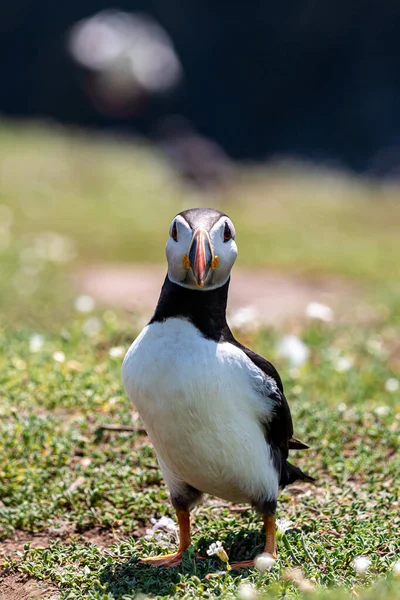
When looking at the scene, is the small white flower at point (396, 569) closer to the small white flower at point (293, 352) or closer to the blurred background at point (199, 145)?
the small white flower at point (293, 352)

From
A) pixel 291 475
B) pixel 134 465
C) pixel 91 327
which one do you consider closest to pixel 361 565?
pixel 291 475

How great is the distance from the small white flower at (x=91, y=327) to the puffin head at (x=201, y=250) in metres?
3.41

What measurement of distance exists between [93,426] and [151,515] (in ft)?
2.88

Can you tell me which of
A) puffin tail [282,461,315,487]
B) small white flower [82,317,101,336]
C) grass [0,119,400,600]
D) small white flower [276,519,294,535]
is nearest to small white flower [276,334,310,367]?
grass [0,119,400,600]

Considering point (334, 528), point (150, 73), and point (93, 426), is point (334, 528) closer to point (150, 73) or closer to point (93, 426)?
point (93, 426)

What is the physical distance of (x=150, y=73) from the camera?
2114 cm

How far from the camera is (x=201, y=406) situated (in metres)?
3.31

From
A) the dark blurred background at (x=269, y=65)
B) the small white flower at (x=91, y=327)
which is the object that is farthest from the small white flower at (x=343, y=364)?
the dark blurred background at (x=269, y=65)

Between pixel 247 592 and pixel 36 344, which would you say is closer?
pixel 247 592

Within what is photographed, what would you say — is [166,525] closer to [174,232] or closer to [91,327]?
[174,232]

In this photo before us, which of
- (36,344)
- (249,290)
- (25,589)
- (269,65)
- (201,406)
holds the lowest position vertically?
(25,589)

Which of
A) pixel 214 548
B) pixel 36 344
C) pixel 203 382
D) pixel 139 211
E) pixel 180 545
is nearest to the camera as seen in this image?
pixel 203 382

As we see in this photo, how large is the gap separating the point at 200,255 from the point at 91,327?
3760 millimetres

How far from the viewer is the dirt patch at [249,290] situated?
8.47 metres
